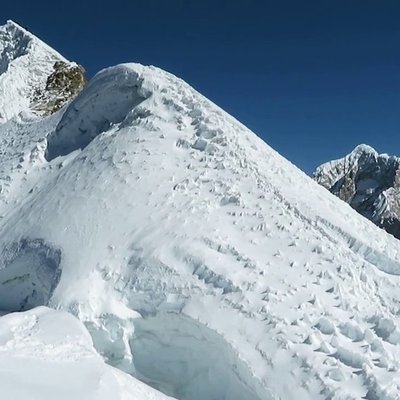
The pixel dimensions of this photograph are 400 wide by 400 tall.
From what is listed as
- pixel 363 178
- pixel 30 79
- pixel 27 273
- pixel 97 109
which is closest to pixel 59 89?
pixel 30 79

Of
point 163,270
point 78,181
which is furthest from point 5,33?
point 163,270

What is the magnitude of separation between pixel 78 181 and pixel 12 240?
1.47m

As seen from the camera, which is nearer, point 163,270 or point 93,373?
point 93,373

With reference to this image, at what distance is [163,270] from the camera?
23.2ft

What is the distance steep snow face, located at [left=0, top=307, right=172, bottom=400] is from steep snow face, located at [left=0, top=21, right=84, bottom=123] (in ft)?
61.2

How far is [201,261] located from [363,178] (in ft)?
329

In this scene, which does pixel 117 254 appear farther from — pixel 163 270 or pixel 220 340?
pixel 220 340

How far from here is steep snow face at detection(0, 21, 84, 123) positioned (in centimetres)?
2788

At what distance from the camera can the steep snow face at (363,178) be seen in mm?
96125

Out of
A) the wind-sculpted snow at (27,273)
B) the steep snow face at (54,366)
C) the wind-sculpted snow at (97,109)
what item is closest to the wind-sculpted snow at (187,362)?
the steep snow face at (54,366)

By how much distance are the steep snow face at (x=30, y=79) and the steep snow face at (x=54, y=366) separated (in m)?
18.7

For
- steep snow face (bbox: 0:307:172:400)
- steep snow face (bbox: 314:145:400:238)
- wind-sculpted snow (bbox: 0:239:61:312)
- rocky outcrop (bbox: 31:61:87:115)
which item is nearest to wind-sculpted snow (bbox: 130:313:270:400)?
steep snow face (bbox: 0:307:172:400)

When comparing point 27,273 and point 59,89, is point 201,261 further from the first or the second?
point 59,89

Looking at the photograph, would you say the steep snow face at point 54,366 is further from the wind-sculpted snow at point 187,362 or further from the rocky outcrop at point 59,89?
the rocky outcrop at point 59,89
